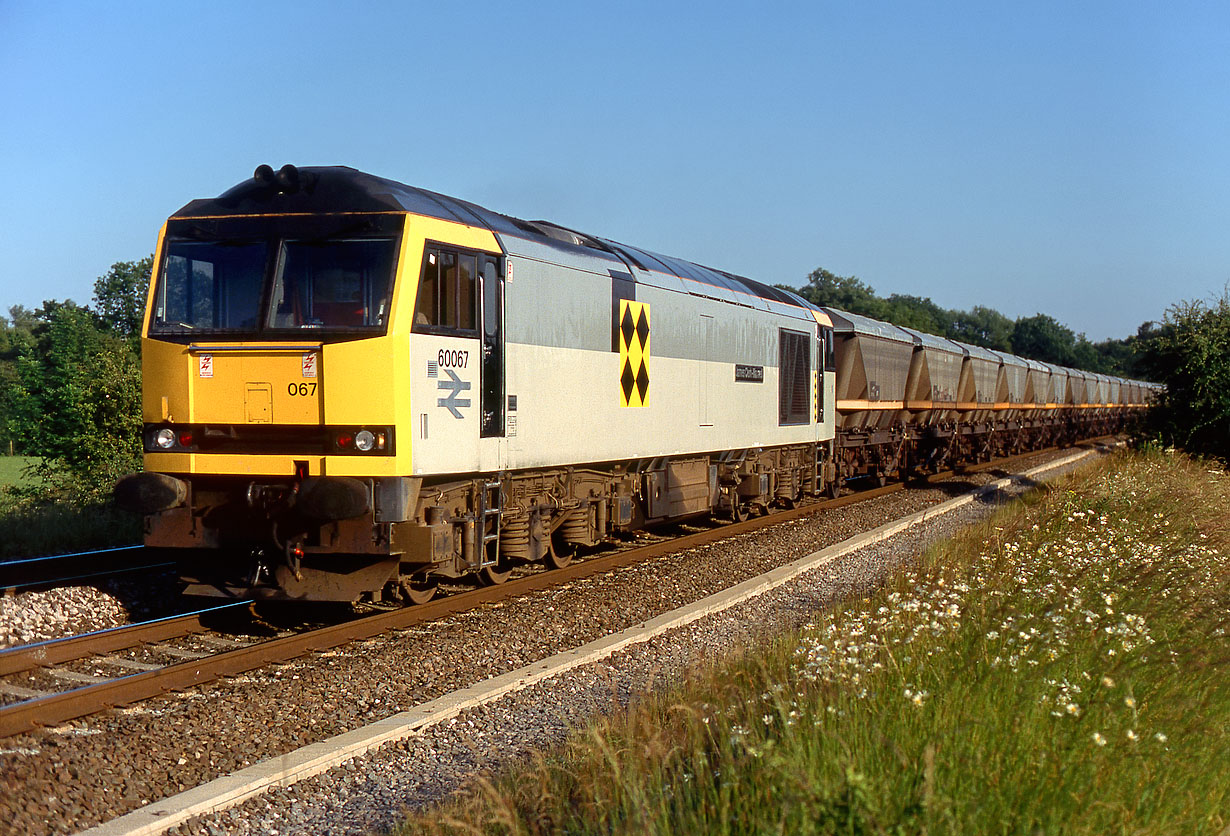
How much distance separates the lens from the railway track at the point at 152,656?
614cm

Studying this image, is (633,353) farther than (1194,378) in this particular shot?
No

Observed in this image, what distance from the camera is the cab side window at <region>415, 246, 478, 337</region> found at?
8164 mm

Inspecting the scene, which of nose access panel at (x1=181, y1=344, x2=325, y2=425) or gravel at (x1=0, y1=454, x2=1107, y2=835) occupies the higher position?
nose access panel at (x1=181, y1=344, x2=325, y2=425)

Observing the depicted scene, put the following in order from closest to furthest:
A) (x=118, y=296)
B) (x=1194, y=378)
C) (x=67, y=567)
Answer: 1. (x=67, y=567)
2. (x=1194, y=378)
3. (x=118, y=296)

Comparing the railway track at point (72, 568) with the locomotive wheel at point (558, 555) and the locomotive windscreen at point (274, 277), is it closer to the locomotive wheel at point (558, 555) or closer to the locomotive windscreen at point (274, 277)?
the locomotive windscreen at point (274, 277)

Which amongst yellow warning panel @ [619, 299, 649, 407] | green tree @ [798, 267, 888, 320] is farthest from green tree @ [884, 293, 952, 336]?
yellow warning panel @ [619, 299, 649, 407]

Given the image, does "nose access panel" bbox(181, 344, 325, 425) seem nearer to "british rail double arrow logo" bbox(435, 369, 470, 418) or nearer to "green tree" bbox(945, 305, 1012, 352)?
"british rail double arrow logo" bbox(435, 369, 470, 418)

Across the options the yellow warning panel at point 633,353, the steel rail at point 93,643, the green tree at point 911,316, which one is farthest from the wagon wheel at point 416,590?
the green tree at point 911,316

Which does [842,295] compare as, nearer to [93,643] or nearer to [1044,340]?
[1044,340]

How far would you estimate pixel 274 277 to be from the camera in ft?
26.6

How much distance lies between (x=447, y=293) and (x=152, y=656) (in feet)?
11.6

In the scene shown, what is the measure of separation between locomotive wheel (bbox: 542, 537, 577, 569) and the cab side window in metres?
3.19

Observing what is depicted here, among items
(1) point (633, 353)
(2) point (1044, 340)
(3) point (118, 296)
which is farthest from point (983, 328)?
(1) point (633, 353)

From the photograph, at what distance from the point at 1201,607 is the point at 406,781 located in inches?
195
